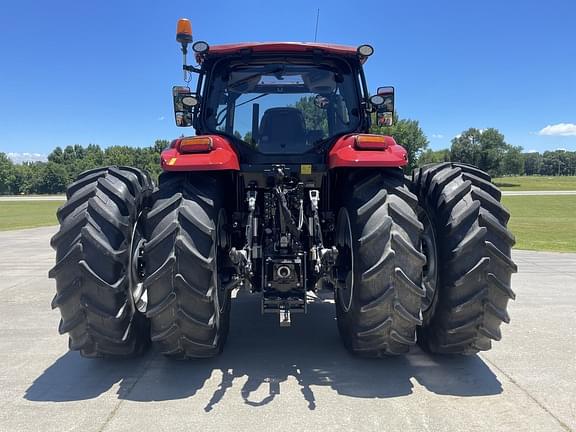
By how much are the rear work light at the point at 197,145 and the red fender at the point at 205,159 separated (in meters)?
0.02

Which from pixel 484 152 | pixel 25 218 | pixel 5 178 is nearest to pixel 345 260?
pixel 25 218

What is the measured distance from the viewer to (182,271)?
Answer: 3027 mm

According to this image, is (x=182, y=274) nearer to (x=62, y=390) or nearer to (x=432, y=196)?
(x=62, y=390)

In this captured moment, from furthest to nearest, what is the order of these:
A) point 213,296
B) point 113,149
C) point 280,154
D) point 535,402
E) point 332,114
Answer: point 113,149 → point 332,114 → point 280,154 → point 213,296 → point 535,402

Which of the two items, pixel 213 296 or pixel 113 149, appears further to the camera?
pixel 113 149

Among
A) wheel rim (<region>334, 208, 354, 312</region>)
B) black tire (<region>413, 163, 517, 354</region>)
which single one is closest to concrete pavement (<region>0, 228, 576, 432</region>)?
black tire (<region>413, 163, 517, 354</region>)

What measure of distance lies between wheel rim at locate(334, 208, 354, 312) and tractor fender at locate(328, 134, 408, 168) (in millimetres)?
453

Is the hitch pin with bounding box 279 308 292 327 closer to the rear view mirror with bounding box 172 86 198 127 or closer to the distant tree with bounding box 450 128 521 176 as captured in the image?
the rear view mirror with bounding box 172 86 198 127

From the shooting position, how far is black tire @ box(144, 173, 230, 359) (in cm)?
302

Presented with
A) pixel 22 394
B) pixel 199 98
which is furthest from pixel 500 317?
pixel 22 394

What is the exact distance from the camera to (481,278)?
3207 mm

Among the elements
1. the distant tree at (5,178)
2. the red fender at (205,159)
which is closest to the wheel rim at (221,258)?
the red fender at (205,159)

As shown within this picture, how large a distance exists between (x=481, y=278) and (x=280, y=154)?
75.3 inches

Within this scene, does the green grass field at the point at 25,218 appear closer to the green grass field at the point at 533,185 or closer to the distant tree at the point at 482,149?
the green grass field at the point at 533,185
